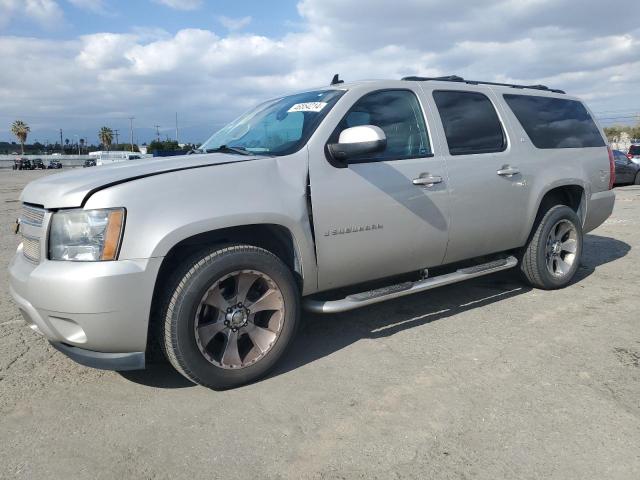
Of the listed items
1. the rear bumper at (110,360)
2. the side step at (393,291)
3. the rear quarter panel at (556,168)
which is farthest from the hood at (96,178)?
the rear quarter panel at (556,168)

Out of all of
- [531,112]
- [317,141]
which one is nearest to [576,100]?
[531,112]

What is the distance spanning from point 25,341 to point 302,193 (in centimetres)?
240

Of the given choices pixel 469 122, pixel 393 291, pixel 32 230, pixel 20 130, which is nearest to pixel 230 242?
pixel 32 230

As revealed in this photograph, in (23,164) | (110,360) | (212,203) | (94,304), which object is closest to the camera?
(94,304)

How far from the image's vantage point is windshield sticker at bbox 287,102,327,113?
3534 millimetres

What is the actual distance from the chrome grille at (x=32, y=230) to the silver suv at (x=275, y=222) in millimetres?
16

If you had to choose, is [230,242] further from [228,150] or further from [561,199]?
[561,199]

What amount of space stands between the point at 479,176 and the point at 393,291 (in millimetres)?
1248

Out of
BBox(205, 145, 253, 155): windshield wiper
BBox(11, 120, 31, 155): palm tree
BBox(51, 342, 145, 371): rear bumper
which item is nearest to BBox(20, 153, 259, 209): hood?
BBox(205, 145, 253, 155): windshield wiper

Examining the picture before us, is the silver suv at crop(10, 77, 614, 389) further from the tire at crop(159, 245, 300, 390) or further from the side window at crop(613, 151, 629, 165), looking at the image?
the side window at crop(613, 151, 629, 165)

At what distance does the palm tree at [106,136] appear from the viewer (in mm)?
110075

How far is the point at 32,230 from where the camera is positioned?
2936mm

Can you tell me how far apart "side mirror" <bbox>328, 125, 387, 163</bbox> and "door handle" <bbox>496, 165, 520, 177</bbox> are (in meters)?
1.54

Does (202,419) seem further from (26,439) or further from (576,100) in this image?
(576,100)
